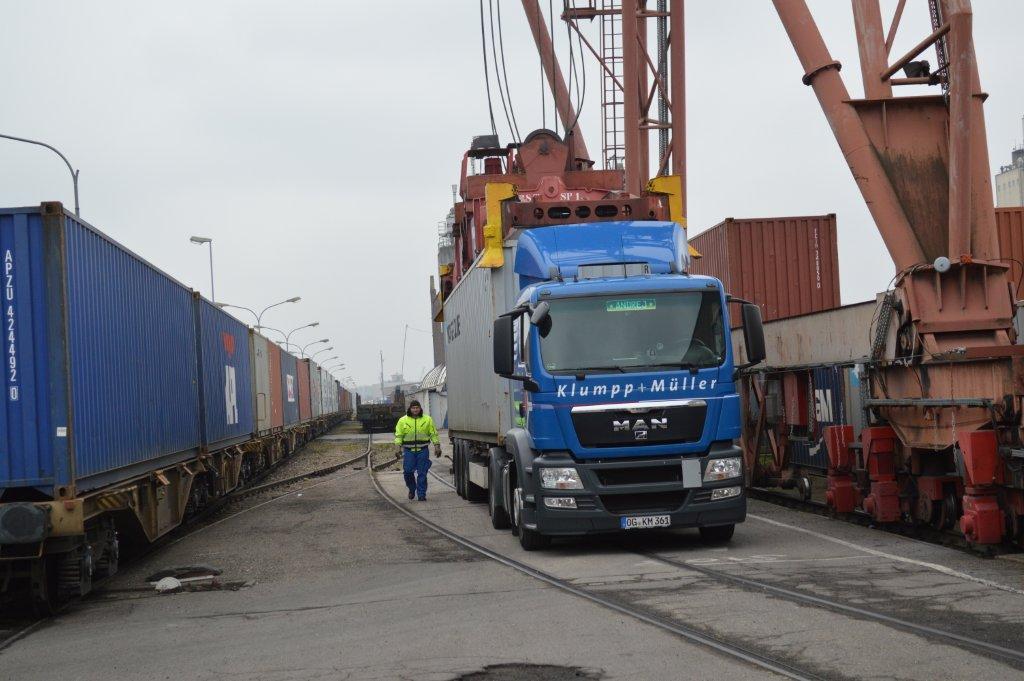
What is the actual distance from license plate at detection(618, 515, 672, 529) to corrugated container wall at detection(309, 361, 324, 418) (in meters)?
41.0

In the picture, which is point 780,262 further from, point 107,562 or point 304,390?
point 304,390

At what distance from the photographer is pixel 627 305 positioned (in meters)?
11.3

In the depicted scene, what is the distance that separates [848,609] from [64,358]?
21.1 feet

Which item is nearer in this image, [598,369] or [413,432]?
[598,369]

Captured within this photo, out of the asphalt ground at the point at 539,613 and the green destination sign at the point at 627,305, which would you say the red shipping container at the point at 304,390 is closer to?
the asphalt ground at the point at 539,613

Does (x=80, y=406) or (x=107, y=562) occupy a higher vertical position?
(x=80, y=406)

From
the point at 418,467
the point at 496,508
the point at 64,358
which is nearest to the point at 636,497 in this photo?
the point at 496,508

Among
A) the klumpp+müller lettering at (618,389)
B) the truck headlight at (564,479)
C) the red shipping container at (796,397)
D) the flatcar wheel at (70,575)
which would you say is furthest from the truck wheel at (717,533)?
the flatcar wheel at (70,575)

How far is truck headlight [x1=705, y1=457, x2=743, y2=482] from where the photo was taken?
1128cm

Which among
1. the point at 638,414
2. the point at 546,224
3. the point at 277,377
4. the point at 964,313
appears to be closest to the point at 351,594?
the point at 638,414

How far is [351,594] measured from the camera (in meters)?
9.70

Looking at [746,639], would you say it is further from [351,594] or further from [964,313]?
[964,313]

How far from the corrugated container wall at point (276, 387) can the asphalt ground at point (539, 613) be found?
58.9ft

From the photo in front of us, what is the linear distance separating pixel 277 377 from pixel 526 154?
1607 centimetres
